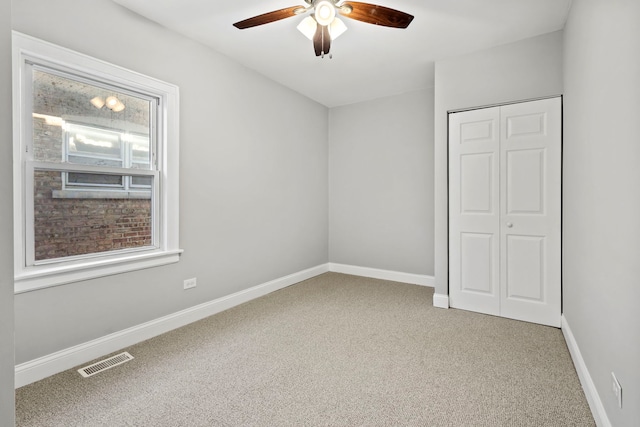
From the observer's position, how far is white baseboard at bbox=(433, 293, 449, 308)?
3.38m

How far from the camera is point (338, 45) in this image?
308cm

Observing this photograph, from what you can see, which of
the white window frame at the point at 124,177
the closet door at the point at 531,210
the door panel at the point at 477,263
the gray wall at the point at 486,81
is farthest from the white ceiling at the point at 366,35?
the door panel at the point at 477,263

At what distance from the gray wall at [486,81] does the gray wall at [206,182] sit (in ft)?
6.30

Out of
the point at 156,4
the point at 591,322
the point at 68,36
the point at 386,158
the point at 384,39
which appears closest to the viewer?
the point at 591,322

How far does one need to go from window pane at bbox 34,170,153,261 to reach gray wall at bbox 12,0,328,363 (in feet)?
0.93

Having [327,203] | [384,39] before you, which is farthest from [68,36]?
[327,203]

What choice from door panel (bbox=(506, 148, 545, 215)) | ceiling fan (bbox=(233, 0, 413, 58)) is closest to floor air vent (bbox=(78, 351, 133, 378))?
ceiling fan (bbox=(233, 0, 413, 58))

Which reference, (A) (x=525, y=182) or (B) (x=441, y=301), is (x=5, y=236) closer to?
(B) (x=441, y=301)

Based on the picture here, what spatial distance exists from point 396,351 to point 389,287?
181 centimetres

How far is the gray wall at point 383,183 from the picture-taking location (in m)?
4.30

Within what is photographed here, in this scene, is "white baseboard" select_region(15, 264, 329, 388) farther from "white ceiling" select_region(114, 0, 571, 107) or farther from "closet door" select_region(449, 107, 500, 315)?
"white ceiling" select_region(114, 0, 571, 107)

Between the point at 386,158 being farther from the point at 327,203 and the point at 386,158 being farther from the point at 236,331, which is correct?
the point at 236,331

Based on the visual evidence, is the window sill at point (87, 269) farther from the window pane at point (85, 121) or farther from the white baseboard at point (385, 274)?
the white baseboard at point (385, 274)

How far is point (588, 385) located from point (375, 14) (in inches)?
104
